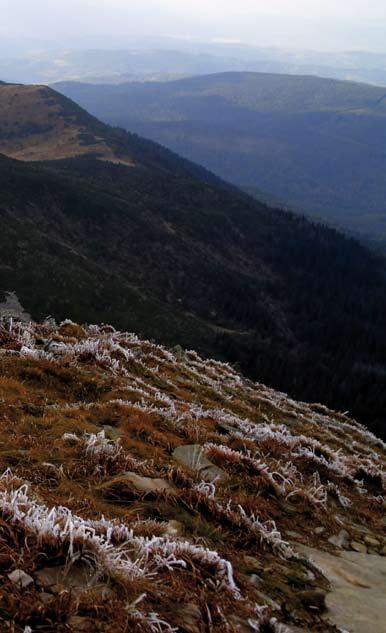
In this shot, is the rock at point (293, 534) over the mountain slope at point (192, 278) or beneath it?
over

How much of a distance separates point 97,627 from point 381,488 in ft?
29.2

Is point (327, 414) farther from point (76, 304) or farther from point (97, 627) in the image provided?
point (76, 304)

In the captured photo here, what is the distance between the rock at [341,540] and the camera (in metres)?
6.78

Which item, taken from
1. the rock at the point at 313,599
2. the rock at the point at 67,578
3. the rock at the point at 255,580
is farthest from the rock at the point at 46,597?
the rock at the point at 313,599

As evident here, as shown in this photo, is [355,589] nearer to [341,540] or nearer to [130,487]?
[341,540]

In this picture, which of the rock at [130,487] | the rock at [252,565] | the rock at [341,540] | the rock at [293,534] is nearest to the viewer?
the rock at [252,565]

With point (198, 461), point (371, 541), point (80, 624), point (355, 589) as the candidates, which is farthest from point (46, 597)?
Answer: point (371, 541)

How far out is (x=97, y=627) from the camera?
3309mm

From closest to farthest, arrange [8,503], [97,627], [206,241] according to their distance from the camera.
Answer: [97,627] → [8,503] → [206,241]

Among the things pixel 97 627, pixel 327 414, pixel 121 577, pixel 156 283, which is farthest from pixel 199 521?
pixel 156 283

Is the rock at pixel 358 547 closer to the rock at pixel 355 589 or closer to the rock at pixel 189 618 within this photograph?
the rock at pixel 355 589

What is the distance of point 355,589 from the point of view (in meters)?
5.28

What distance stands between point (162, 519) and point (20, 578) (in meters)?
2.23

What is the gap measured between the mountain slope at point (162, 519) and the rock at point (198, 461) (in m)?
0.03
